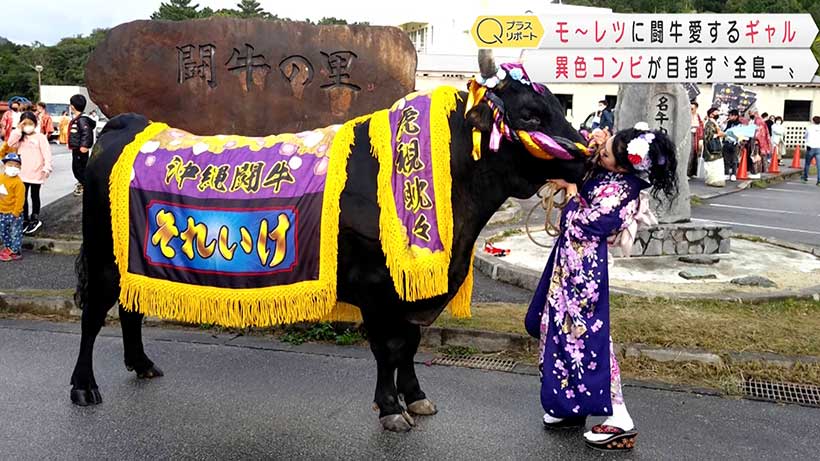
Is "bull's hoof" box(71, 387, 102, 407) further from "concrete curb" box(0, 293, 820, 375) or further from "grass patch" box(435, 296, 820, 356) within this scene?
"grass patch" box(435, 296, 820, 356)

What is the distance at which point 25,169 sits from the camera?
8.62 metres

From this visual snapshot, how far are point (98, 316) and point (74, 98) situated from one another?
19.1ft

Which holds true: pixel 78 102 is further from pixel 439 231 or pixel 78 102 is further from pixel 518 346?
pixel 439 231

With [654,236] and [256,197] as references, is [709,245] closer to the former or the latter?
[654,236]

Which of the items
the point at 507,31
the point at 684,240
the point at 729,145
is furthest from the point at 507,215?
the point at 729,145

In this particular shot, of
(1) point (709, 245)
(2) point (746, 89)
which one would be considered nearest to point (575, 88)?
(2) point (746, 89)

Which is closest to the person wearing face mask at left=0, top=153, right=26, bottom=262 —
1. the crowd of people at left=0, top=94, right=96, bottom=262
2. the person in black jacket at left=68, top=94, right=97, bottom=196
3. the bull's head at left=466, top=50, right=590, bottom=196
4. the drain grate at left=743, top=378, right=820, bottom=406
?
the crowd of people at left=0, top=94, right=96, bottom=262

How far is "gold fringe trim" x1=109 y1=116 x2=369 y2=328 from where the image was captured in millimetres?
3582

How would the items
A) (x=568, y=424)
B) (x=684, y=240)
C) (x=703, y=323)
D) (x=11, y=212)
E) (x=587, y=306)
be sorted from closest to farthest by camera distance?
(x=587, y=306) → (x=568, y=424) → (x=703, y=323) → (x=684, y=240) → (x=11, y=212)

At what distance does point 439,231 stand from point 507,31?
3234mm

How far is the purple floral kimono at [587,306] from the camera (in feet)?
11.2

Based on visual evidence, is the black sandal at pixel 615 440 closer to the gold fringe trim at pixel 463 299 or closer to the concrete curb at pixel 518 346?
the gold fringe trim at pixel 463 299

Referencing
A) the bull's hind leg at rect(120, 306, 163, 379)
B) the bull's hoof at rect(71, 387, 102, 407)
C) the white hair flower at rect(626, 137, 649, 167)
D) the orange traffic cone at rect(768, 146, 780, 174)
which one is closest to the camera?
the white hair flower at rect(626, 137, 649, 167)

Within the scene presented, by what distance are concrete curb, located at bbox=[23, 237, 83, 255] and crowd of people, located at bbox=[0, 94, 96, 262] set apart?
17cm
